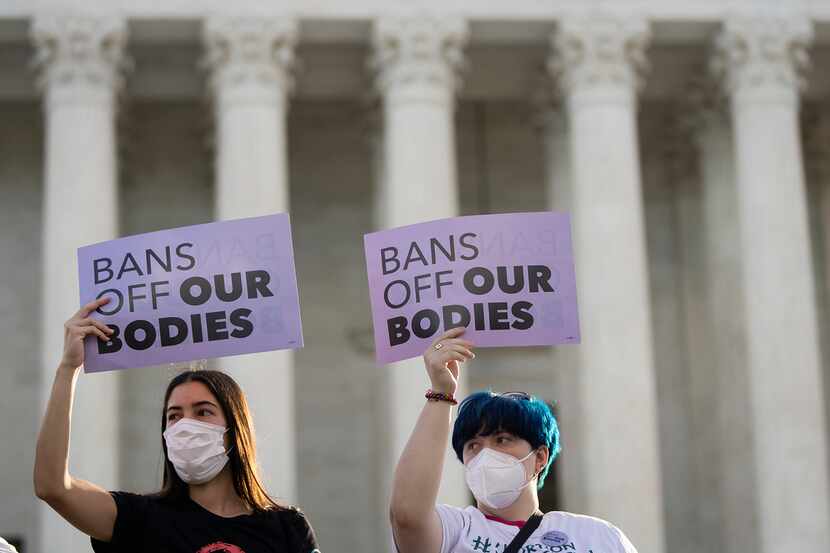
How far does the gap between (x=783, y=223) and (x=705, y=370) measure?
8448mm

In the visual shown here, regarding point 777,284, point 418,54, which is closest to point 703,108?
point 777,284

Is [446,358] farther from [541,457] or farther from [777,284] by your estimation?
[777,284]

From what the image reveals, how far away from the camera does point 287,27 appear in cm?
3694

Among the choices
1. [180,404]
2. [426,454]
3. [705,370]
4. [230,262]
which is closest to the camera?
[426,454]

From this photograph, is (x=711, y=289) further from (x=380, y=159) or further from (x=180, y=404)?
(x=180, y=404)

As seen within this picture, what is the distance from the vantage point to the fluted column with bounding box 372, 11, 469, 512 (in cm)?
3622

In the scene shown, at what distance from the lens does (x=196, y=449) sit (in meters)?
10.6

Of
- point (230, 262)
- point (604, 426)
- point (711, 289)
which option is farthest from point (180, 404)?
point (711, 289)

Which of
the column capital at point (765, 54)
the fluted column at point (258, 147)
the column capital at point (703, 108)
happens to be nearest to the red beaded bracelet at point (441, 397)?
the fluted column at point (258, 147)

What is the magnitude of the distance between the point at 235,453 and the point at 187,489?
1.44ft

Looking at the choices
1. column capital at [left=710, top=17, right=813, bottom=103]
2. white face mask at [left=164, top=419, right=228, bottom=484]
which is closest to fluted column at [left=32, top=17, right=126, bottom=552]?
column capital at [left=710, top=17, right=813, bottom=103]

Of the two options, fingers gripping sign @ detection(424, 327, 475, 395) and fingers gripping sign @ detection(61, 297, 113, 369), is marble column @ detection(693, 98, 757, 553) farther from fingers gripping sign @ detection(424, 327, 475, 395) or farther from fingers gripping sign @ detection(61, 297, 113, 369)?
fingers gripping sign @ detection(61, 297, 113, 369)

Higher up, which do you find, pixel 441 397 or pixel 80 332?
pixel 80 332

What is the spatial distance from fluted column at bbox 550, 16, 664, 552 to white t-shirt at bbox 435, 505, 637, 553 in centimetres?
2499
